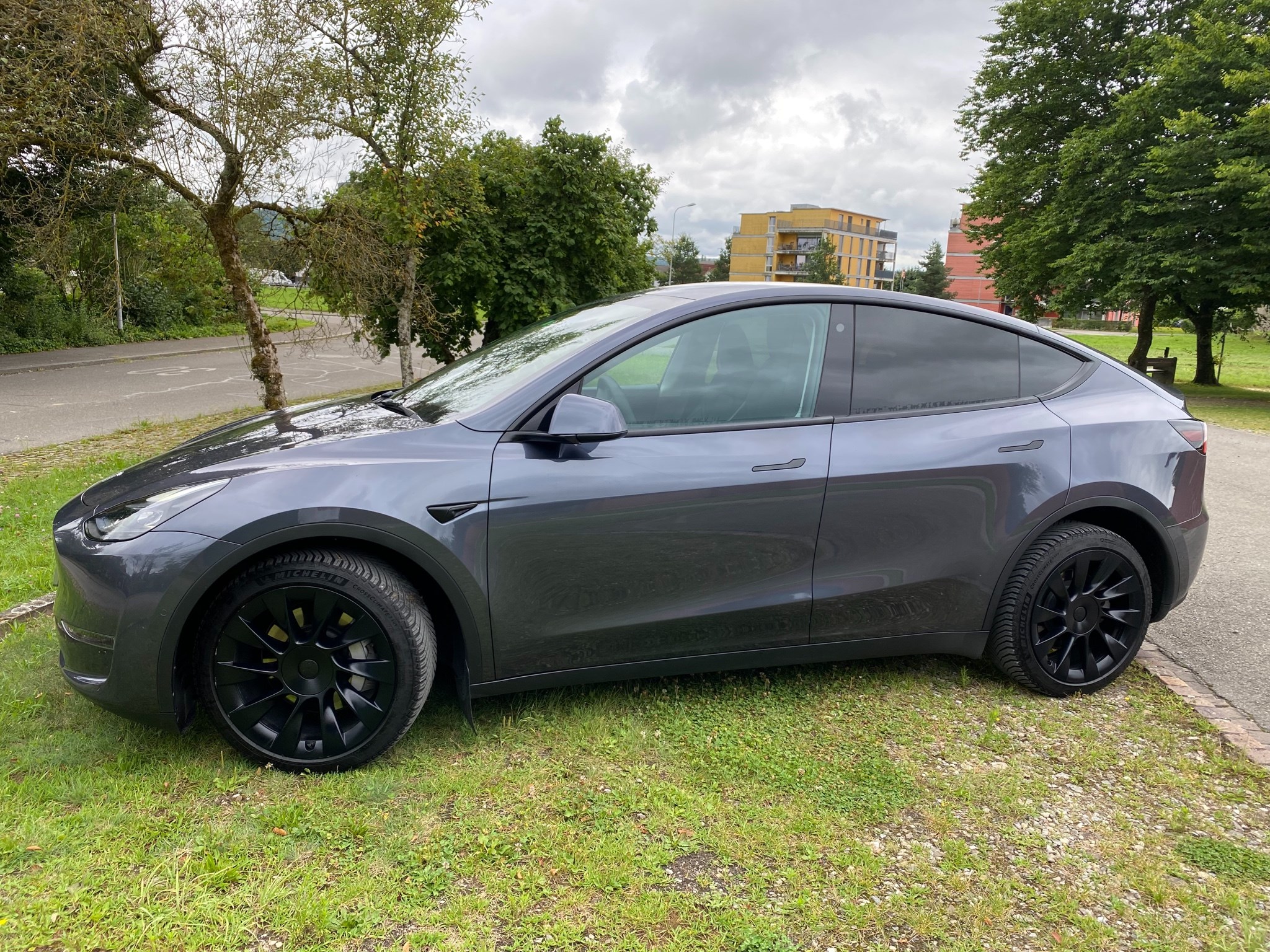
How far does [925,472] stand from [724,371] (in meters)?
0.83

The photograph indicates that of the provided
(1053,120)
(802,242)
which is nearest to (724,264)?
(802,242)

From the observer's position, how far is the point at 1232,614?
4.56 meters

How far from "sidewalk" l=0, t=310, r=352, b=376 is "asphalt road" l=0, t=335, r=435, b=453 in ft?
0.27

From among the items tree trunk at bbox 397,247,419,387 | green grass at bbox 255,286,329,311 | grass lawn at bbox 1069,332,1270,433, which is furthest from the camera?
grass lawn at bbox 1069,332,1270,433

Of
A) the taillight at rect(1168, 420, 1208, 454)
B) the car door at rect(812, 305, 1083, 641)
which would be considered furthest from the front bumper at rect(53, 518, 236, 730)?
the taillight at rect(1168, 420, 1208, 454)

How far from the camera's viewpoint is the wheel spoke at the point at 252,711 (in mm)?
2695

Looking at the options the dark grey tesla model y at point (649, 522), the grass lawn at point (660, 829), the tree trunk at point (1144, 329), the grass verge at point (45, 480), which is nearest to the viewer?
the grass lawn at point (660, 829)

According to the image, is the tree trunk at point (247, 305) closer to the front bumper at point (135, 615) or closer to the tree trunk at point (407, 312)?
the tree trunk at point (407, 312)

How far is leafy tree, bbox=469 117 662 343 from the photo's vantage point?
13578mm

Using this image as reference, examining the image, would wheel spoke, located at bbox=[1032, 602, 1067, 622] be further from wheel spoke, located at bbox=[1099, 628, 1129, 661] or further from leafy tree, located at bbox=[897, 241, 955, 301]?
leafy tree, located at bbox=[897, 241, 955, 301]

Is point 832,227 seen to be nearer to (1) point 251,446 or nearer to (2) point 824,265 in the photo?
(2) point 824,265

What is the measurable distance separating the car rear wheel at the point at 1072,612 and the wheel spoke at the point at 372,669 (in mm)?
2326

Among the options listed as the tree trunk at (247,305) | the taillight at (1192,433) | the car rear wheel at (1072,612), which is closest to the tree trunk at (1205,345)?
the taillight at (1192,433)

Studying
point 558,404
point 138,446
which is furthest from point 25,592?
point 138,446
